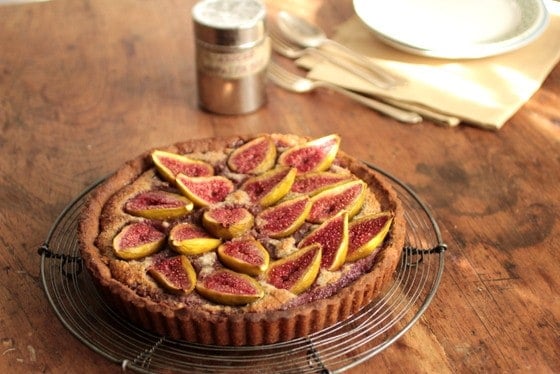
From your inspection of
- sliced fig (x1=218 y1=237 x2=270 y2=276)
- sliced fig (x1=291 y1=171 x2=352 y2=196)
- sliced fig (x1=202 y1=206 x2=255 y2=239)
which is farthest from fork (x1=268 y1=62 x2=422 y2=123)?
sliced fig (x1=218 y1=237 x2=270 y2=276)

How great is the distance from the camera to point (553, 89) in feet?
10.2

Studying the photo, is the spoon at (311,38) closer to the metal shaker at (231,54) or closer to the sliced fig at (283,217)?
the metal shaker at (231,54)

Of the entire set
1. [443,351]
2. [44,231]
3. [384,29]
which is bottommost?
[44,231]

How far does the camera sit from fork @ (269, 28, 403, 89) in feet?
9.95

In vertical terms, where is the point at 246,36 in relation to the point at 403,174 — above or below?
above

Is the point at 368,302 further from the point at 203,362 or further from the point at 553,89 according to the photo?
the point at 553,89

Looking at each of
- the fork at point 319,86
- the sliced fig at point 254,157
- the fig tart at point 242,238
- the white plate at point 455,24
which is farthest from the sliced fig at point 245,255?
the white plate at point 455,24

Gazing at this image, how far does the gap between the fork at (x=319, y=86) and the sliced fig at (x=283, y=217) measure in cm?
89

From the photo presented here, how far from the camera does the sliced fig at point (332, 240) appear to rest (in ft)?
6.54

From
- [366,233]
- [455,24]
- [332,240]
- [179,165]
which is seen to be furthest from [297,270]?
[455,24]

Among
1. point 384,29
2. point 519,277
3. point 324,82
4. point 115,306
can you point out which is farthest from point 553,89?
point 115,306

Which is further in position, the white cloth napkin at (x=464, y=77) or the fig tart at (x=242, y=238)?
the white cloth napkin at (x=464, y=77)

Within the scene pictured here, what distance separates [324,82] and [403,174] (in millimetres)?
640

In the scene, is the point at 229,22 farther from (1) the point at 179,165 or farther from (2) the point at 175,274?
(2) the point at 175,274
